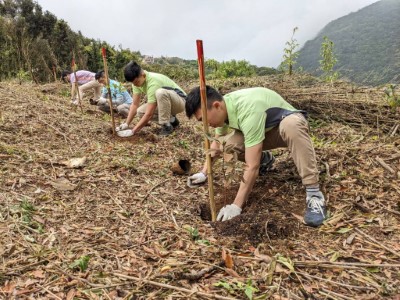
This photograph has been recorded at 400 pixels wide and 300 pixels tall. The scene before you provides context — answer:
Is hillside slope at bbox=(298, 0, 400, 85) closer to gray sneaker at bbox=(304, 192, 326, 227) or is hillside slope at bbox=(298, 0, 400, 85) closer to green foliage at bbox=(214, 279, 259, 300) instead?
gray sneaker at bbox=(304, 192, 326, 227)

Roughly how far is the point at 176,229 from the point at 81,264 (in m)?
0.68

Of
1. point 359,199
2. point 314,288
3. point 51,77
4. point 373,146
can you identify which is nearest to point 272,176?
point 359,199

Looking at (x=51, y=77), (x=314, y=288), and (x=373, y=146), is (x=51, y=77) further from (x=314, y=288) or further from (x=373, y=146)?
(x=314, y=288)

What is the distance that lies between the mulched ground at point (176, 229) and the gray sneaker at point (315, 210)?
49 millimetres

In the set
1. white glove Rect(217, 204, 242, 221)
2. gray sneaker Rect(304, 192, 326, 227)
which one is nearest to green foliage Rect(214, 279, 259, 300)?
white glove Rect(217, 204, 242, 221)

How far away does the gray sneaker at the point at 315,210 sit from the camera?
2.22 m

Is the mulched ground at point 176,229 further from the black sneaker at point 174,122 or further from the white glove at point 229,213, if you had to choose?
the black sneaker at point 174,122

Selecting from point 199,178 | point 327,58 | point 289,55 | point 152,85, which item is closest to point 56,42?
point 289,55

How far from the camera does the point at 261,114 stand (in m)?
2.41

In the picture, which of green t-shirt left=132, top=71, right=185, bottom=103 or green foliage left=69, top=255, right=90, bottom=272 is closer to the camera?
green foliage left=69, top=255, right=90, bottom=272

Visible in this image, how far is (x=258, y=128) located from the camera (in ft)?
7.70

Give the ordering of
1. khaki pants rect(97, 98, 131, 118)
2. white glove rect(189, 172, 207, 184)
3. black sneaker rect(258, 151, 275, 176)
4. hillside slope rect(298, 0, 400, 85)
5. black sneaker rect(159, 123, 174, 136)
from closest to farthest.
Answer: white glove rect(189, 172, 207, 184)
black sneaker rect(258, 151, 275, 176)
black sneaker rect(159, 123, 174, 136)
khaki pants rect(97, 98, 131, 118)
hillside slope rect(298, 0, 400, 85)

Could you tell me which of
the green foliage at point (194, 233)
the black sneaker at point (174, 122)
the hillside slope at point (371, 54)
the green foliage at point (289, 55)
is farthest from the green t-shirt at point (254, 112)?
the green foliage at point (289, 55)

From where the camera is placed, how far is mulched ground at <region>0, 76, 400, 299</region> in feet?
5.37
